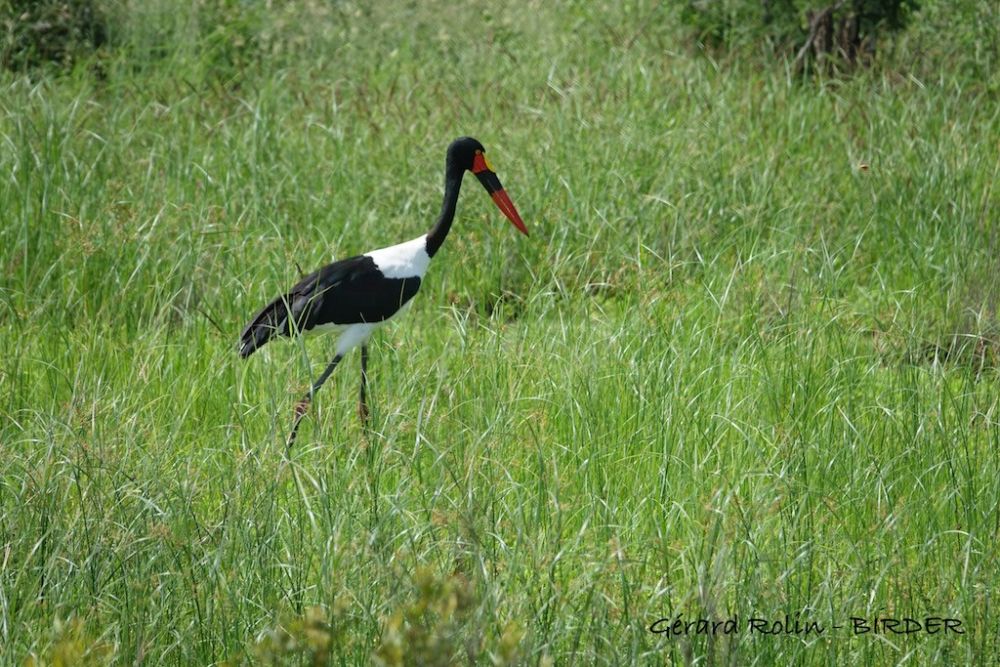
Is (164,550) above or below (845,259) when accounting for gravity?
above

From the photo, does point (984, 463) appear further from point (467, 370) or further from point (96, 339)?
point (96, 339)

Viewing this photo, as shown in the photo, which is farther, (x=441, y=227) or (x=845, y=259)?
(x=845, y=259)

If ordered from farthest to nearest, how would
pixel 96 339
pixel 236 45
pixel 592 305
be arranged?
pixel 236 45, pixel 592 305, pixel 96 339

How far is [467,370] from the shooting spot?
3.77 m

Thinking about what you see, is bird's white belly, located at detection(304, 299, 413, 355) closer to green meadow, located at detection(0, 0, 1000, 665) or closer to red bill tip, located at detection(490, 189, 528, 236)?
green meadow, located at detection(0, 0, 1000, 665)

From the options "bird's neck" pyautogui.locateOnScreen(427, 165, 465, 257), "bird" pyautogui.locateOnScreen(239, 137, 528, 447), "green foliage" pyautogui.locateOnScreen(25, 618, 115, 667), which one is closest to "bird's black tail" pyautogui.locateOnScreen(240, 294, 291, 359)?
"bird" pyautogui.locateOnScreen(239, 137, 528, 447)

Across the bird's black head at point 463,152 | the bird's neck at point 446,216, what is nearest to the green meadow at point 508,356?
the bird's neck at point 446,216

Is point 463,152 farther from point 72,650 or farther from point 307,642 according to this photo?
point 72,650

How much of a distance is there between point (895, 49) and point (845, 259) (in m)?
2.99

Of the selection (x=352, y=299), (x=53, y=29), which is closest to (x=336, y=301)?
(x=352, y=299)

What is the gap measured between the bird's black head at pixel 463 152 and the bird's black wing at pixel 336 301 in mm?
465

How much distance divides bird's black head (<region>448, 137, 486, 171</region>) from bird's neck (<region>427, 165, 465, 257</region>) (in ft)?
0.11

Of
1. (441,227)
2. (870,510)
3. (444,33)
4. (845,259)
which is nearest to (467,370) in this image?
(441,227)

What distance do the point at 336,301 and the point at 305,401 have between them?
1.50 feet
